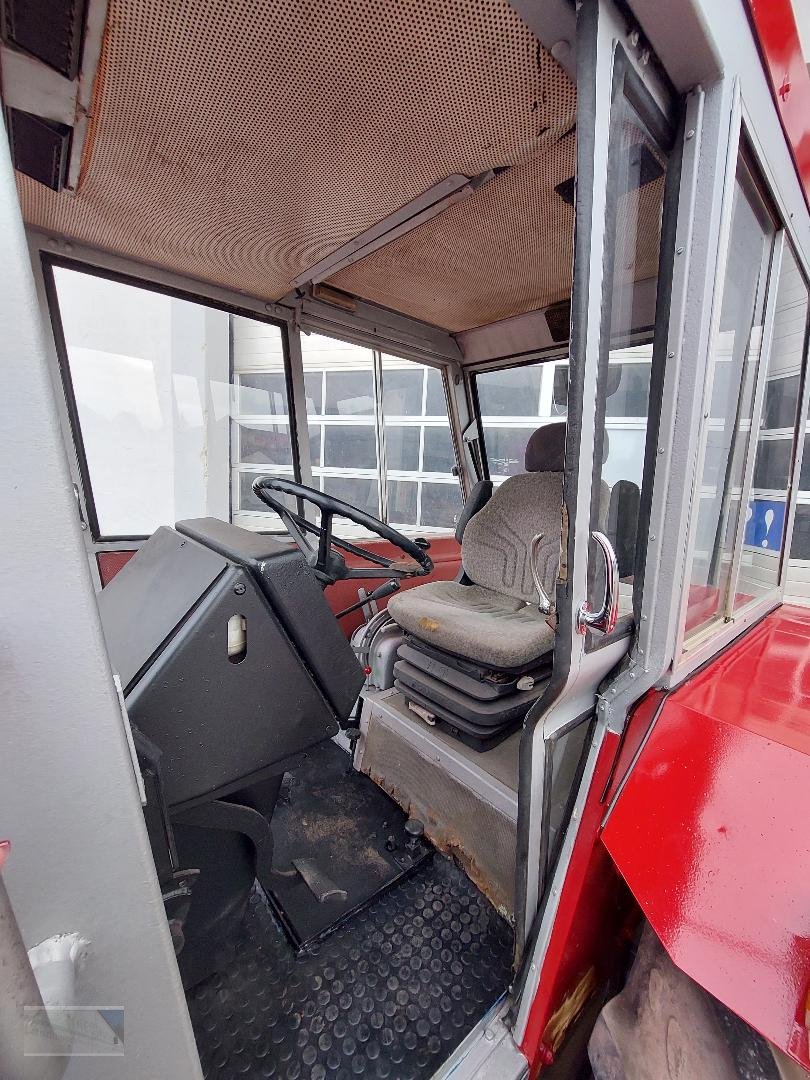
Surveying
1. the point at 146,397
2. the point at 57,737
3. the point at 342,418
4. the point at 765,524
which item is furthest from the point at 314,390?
the point at 57,737

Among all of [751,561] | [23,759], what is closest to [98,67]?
[23,759]

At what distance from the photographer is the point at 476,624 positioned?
154 centimetres

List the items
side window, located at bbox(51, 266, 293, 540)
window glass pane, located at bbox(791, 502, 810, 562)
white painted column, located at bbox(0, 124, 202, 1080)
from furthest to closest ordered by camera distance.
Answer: window glass pane, located at bbox(791, 502, 810, 562), side window, located at bbox(51, 266, 293, 540), white painted column, located at bbox(0, 124, 202, 1080)

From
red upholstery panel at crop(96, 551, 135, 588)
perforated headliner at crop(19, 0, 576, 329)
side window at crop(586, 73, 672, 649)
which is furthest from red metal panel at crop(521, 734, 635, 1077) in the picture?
red upholstery panel at crop(96, 551, 135, 588)

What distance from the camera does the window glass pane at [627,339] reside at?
2.24ft

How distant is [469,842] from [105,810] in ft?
3.92

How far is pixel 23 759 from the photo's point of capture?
0.34 m

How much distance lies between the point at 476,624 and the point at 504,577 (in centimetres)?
57

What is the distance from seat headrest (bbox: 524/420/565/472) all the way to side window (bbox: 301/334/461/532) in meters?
0.82

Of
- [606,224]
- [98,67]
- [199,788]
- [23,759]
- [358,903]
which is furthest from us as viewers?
[358,903]

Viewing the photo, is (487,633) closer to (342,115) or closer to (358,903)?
(358,903)

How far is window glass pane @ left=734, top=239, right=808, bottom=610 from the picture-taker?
1.16 metres

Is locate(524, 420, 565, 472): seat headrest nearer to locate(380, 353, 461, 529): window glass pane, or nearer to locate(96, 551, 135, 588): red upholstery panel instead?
locate(380, 353, 461, 529): window glass pane

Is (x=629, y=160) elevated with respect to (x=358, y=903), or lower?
elevated
